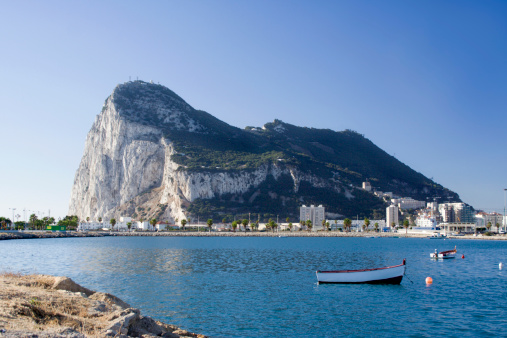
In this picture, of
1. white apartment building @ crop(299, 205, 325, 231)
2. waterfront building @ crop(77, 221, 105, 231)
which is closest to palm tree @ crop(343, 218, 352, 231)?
white apartment building @ crop(299, 205, 325, 231)

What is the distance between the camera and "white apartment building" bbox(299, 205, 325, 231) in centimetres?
17912

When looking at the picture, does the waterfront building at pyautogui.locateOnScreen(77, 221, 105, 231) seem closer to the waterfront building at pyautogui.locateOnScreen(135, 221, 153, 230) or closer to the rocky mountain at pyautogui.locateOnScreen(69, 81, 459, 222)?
the rocky mountain at pyautogui.locateOnScreen(69, 81, 459, 222)

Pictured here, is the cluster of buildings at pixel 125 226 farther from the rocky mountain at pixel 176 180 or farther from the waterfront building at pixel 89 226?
the rocky mountain at pixel 176 180

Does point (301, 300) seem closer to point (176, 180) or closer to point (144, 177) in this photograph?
point (176, 180)

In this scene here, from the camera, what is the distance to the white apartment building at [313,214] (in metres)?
179

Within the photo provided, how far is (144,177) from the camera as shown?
186 m

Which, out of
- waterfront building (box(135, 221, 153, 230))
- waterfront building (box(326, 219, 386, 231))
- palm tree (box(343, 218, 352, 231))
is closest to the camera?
palm tree (box(343, 218, 352, 231))

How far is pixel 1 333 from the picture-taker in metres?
8.37

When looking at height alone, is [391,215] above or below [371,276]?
above

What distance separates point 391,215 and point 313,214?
39576 millimetres

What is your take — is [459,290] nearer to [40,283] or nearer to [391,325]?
[391,325]

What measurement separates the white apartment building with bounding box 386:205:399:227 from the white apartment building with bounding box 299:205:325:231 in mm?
32919

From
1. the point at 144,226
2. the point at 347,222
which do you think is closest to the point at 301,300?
the point at 347,222

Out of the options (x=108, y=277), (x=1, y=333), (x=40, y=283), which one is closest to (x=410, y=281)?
(x=108, y=277)
